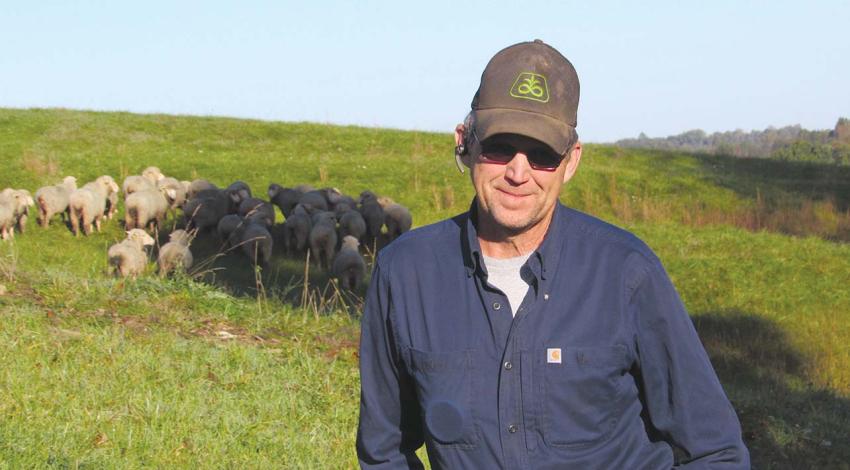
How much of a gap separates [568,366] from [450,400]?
352 millimetres

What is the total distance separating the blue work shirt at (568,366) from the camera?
3070 millimetres

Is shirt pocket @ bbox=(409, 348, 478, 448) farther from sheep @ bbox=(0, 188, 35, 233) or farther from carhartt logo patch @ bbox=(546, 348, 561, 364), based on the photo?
sheep @ bbox=(0, 188, 35, 233)

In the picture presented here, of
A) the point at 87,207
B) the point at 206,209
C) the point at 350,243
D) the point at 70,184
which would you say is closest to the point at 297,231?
the point at 350,243

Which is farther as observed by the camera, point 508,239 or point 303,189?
point 303,189

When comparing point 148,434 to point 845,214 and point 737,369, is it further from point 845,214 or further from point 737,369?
point 845,214

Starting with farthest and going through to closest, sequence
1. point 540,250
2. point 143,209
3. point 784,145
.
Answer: point 784,145, point 143,209, point 540,250

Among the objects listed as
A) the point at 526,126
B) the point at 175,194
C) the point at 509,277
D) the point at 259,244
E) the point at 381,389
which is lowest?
the point at 259,244

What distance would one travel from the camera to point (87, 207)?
20188 millimetres

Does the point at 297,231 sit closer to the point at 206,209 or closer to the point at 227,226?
the point at 227,226

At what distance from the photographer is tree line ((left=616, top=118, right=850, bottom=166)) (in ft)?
152

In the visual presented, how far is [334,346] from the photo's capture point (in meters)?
10.7

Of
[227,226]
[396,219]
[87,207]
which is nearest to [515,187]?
[227,226]

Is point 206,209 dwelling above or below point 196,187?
below

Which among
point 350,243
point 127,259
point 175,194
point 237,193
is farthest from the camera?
point 175,194
